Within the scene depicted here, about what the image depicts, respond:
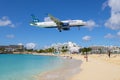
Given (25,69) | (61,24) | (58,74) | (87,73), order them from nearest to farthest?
(87,73) → (58,74) → (25,69) → (61,24)

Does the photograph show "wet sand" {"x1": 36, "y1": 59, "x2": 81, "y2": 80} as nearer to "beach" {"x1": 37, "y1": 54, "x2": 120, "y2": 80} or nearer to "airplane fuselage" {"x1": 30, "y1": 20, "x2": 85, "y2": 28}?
"beach" {"x1": 37, "y1": 54, "x2": 120, "y2": 80}

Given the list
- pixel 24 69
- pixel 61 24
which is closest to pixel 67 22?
pixel 61 24

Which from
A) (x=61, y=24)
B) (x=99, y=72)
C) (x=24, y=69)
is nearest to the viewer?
(x=99, y=72)

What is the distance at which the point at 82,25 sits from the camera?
72250 mm

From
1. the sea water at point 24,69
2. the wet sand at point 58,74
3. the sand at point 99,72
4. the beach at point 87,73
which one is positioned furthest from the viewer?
the sea water at point 24,69

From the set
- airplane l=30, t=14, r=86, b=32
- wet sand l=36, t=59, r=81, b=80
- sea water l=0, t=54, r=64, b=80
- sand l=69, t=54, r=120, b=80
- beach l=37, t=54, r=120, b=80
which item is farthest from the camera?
airplane l=30, t=14, r=86, b=32

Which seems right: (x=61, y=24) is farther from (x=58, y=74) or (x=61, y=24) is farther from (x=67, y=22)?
(x=58, y=74)

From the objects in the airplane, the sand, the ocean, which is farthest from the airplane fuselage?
the sand

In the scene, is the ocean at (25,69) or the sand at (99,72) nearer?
the sand at (99,72)

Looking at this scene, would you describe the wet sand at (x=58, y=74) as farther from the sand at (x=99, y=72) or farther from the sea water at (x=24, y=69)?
the sea water at (x=24, y=69)

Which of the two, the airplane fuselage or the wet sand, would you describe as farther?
the airplane fuselage

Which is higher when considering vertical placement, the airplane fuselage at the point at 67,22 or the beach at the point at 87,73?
the airplane fuselage at the point at 67,22

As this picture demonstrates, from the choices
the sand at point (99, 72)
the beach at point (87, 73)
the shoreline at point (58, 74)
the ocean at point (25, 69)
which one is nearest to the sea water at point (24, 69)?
the ocean at point (25, 69)

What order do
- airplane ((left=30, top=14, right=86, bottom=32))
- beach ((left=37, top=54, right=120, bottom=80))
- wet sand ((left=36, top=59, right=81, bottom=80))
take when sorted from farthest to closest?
airplane ((left=30, top=14, right=86, bottom=32)) < wet sand ((left=36, top=59, right=81, bottom=80)) < beach ((left=37, top=54, right=120, bottom=80))
